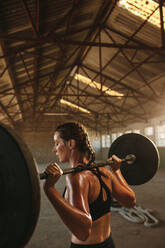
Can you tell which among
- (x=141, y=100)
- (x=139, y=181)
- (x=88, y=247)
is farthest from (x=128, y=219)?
(x=141, y=100)

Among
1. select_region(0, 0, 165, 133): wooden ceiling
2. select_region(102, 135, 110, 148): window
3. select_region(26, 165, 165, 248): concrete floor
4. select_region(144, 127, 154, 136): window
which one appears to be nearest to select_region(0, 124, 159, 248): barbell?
select_region(26, 165, 165, 248): concrete floor

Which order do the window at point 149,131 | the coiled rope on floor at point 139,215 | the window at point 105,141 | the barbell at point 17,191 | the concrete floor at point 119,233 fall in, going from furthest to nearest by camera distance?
the window at point 105,141 < the window at point 149,131 < the coiled rope on floor at point 139,215 < the concrete floor at point 119,233 < the barbell at point 17,191

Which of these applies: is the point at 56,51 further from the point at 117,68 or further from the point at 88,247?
the point at 88,247

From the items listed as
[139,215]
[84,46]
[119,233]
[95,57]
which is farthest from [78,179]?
[95,57]

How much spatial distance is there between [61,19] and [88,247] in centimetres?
516

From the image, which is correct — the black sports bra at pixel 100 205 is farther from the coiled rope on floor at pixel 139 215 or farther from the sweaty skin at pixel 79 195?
the coiled rope on floor at pixel 139 215

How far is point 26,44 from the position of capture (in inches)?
209

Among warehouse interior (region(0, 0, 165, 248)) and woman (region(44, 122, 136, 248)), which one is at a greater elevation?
warehouse interior (region(0, 0, 165, 248))

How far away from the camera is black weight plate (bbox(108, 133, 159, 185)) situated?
178cm

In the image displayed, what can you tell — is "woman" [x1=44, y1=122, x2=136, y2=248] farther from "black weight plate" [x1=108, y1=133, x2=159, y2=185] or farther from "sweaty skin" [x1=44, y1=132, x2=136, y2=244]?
"black weight plate" [x1=108, y1=133, x2=159, y2=185]

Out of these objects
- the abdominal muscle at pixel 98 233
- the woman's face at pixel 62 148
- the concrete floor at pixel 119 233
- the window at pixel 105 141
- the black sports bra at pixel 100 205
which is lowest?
the concrete floor at pixel 119 233

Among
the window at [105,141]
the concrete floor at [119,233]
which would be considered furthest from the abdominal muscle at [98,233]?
the window at [105,141]

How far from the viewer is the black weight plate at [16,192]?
2.36ft

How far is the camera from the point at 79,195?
925 millimetres
